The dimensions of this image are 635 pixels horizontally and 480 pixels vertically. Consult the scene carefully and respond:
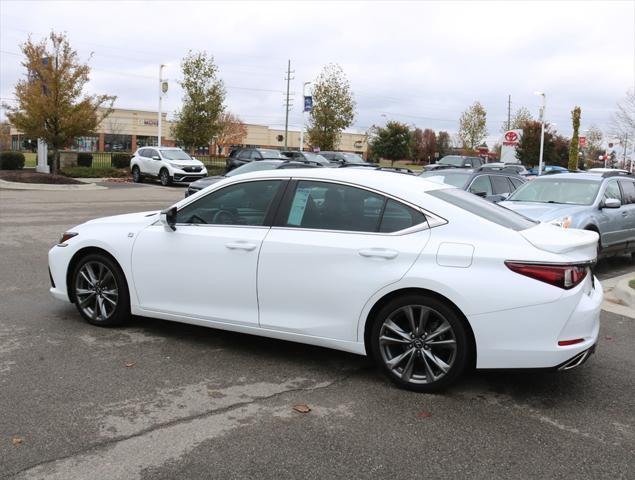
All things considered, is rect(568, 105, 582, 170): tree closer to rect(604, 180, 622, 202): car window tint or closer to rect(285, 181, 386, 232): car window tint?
rect(604, 180, 622, 202): car window tint

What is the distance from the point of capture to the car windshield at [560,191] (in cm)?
1038

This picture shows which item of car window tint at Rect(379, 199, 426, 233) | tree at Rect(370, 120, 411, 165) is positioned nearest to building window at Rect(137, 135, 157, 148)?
tree at Rect(370, 120, 411, 165)

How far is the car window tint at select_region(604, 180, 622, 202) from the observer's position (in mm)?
10555

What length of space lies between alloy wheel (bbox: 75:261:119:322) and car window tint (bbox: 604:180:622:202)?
318 inches

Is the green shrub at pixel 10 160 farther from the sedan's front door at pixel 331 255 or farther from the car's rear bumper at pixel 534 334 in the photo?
the car's rear bumper at pixel 534 334

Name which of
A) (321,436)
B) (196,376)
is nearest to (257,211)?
(196,376)

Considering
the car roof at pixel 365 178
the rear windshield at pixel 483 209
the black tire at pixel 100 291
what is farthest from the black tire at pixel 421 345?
the black tire at pixel 100 291

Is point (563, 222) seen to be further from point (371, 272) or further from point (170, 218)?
point (170, 218)

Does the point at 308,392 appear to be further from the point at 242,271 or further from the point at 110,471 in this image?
the point at 110,471

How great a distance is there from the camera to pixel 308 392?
4.55m

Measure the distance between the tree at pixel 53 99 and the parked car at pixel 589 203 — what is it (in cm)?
2231

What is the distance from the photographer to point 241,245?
5098 mm

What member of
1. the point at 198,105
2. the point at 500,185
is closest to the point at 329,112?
the point at 198,105

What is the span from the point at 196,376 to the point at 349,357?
4.34ft
